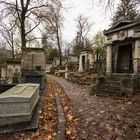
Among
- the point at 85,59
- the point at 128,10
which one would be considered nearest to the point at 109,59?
the point at 128,10

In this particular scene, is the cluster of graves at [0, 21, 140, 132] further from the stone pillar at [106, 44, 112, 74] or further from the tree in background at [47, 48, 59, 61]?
the tree in background at [47, 48, 59, 61]

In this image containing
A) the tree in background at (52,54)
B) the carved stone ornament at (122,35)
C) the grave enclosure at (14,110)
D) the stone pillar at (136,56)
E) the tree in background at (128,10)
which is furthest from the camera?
the tree in background at (52,54)

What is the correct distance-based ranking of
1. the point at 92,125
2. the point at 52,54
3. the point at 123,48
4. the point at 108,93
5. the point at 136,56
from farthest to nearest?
the point at 52,54 < the point at 123,48 < the point at 136,56 < the point at 108,93 < the point at 92,125

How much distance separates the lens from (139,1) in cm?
728

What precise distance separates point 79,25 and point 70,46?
13354mm

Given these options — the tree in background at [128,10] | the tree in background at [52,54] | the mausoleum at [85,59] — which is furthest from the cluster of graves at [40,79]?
the tree in background at [52,54]

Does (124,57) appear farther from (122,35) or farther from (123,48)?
(122,35)

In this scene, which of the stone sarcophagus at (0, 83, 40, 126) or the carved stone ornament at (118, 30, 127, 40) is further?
the carved stone ornament at (118, 30, 127, 40)

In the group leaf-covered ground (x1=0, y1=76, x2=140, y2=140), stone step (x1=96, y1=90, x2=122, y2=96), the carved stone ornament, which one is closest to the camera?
leaf-covered ground (x1=0, y1=76, x2=140, y2=140)

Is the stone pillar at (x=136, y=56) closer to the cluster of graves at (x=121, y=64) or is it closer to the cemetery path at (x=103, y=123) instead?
the cluster of graves at (x=121, y=64)

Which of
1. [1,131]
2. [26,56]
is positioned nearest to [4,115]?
[1,131]

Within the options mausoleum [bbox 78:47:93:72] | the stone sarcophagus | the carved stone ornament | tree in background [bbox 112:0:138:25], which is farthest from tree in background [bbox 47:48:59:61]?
the stone sarcophagus

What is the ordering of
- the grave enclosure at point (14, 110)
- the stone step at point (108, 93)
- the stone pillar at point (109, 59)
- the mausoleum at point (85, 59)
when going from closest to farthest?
the grave enclosure at point (14, 110), the stone step at point (108, 93), the stone pillar at point (109, 59), the mausoleum at point (85, 59)

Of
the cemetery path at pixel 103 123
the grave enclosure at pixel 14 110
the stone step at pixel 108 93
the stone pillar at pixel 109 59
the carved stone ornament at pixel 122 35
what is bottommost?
the cemetery path at pixel 103 123
